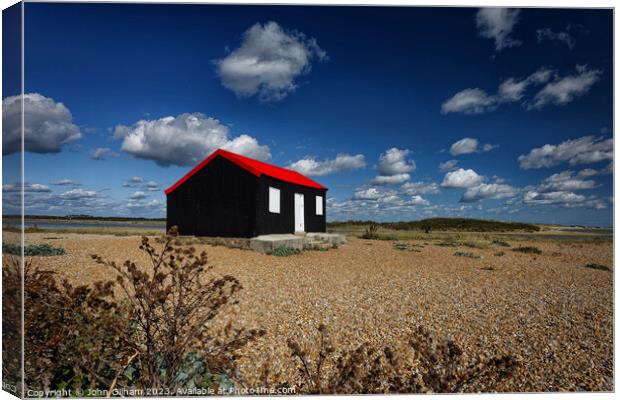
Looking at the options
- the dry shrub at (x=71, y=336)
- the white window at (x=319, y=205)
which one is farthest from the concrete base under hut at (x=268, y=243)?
the dry shrub at (x=71, y=336)

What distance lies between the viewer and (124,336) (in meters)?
2.61

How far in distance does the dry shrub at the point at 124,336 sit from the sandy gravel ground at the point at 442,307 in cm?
72

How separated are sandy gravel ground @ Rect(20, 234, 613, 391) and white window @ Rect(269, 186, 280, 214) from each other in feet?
10.4

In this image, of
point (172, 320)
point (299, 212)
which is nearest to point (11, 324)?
point (172, 320)

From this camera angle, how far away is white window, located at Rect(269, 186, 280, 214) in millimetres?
11562

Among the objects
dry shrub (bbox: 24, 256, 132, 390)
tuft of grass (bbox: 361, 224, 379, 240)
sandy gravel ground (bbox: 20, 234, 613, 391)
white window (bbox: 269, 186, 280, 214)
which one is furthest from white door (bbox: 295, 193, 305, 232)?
dry shrub (bbox: 24, 256, 132, 390)

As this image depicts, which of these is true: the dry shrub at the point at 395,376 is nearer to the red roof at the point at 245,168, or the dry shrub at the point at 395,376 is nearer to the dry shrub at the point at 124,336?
the dry shrub at the point at 124,336

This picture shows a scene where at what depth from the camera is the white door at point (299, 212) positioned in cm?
1347

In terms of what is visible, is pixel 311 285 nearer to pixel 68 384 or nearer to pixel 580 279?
pixel 68 384

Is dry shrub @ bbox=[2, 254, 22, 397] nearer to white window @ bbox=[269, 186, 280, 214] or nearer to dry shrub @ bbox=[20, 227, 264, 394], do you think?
dry shrub @ bbox=[20, 227, 264, 394]

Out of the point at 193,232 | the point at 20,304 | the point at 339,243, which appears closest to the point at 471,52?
the point at 20,304

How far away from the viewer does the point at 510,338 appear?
3.98 meters

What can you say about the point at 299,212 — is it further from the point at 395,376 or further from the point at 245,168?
the point at 395,376

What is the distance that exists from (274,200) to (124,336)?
928 cm
